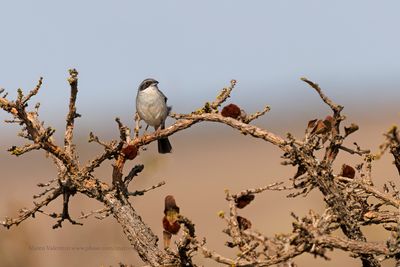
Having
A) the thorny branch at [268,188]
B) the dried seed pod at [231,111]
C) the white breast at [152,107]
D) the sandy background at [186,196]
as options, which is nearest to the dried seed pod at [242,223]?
the thorny branch at [268,188]

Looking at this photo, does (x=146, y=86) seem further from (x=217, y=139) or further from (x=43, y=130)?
(x=217, y=139)

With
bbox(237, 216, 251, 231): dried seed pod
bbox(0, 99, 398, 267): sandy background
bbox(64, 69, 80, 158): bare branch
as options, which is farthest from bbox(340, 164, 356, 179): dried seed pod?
bbox(0, 99, 398, 267): sandy background

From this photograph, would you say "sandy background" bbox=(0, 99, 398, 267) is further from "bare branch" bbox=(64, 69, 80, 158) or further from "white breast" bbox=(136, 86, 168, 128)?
"bare branch" bbox=(64, 69, 80, 158)

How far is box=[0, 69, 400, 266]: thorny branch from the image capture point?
4.85 meters

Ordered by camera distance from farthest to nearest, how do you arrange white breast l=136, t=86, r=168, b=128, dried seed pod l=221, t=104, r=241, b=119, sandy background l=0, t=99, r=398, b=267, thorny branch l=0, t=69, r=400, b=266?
sandy background l=0, t=99, r=398, b=267 < white breast l=136, t=86, r=168, b=128 < dried seed pod l=221, t=104, r=241, b=119 < thorny branch l=0, t=69, r=400, b=266

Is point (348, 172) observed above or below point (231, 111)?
below

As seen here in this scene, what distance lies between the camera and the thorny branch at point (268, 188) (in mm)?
4848

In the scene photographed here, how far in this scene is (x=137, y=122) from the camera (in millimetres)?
7512

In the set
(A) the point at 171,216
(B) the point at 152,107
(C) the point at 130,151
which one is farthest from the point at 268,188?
(B) the point at 152,107

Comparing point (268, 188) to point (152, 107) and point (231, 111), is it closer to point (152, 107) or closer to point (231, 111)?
point (231, 111)

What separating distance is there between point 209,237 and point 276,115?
280ft

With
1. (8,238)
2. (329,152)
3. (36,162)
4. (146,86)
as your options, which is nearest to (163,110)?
(146,86)

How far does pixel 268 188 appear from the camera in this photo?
540cm

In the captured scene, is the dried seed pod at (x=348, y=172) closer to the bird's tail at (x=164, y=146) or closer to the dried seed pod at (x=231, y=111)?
the dried seed pod at (x=231, y=111)
